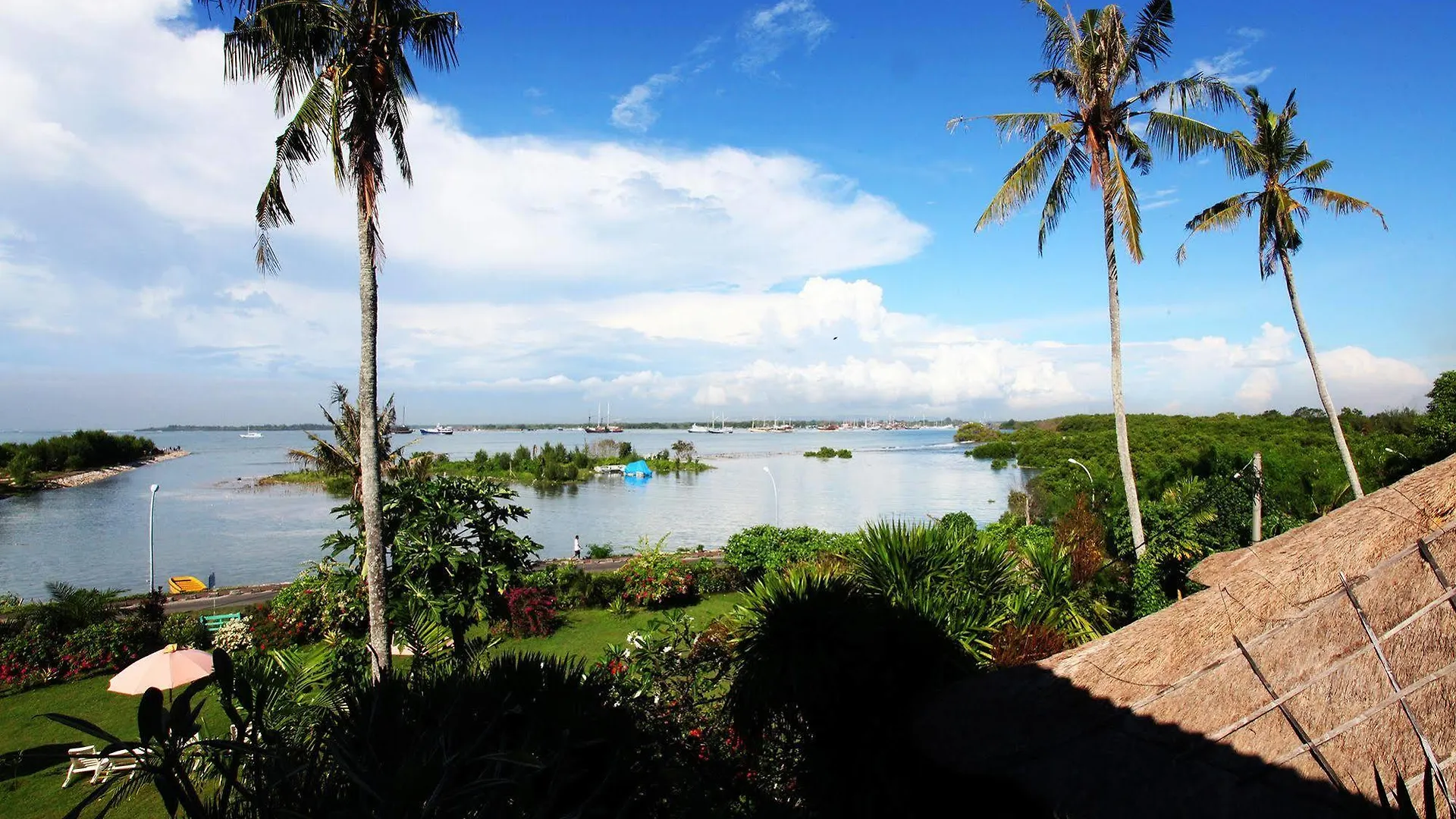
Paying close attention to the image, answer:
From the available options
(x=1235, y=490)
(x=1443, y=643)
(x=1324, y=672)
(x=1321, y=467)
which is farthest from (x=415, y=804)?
(x=1321, y=467)

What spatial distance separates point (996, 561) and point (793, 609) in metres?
2.69

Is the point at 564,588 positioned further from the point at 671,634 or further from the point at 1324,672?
the point at 1324,672

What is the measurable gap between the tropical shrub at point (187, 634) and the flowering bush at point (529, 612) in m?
6.43

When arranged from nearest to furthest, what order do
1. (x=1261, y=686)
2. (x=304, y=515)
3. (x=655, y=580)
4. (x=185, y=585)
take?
(x=1261, y=686), (x=655, y=580), (x=185, y=585), (x=304, y=515)

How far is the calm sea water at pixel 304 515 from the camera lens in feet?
102

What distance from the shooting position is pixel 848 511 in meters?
43.0

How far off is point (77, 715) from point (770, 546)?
14823 mm

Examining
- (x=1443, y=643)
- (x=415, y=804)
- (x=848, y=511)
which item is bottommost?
(x=848, y=511)

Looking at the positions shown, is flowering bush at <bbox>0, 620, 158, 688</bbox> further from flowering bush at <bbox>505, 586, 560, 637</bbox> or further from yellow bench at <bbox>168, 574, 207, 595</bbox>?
yellow bench at <bbox>168, 574, 207, 595</bbox>

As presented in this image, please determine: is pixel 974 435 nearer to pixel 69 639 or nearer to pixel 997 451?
pixel 997 451

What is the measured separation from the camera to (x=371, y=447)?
9.82 m

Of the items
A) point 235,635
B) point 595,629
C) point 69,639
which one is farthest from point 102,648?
point 595,629

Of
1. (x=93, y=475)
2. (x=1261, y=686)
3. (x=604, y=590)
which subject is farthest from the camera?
(x=93, y=475)

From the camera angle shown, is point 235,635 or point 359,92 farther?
point 235,635
